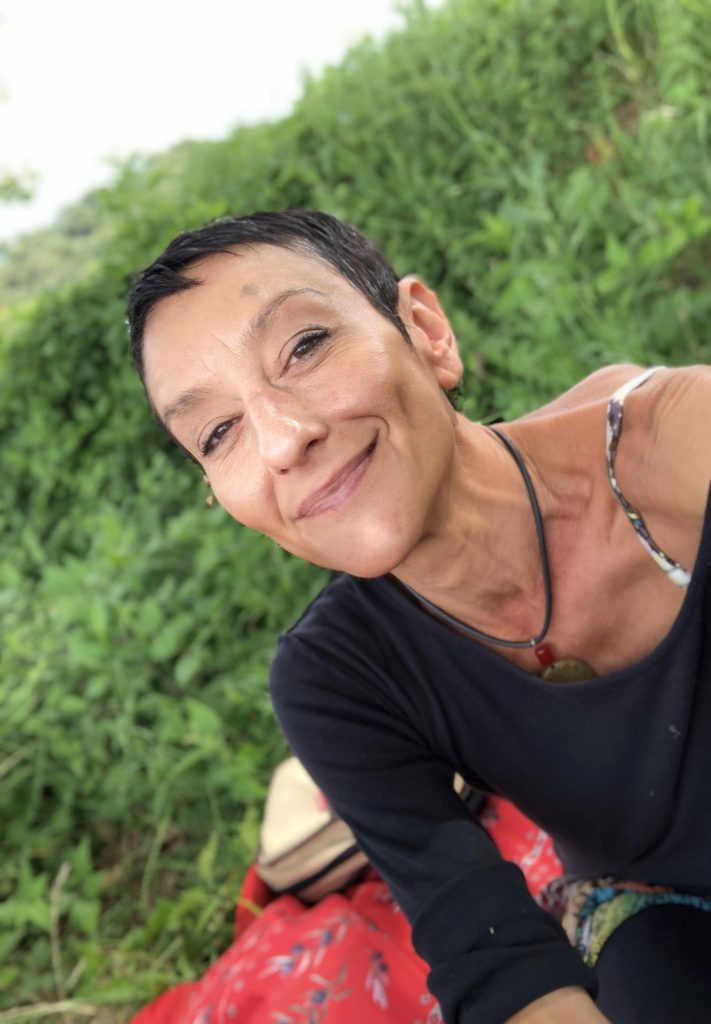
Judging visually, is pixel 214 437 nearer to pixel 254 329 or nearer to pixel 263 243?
pixel 254 329

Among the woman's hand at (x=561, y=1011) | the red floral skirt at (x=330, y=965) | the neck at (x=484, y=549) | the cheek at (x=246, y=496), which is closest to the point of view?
the woman's hand at (x=561, y=1011)

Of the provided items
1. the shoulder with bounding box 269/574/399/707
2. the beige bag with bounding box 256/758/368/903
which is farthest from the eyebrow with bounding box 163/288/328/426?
the beige bag with bounding box 256/758/368/903

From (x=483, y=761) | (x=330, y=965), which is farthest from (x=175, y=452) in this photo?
(x=483, y=761)

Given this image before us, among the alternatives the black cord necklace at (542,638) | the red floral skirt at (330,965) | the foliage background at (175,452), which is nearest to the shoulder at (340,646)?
the black cord necklace at (542,638)

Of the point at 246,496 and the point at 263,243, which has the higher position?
the point at 263,243

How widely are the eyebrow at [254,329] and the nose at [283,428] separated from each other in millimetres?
85

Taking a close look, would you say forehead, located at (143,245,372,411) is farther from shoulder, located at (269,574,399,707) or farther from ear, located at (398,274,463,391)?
shoulder, located at (269,574,399,707)

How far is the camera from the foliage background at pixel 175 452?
2539mm

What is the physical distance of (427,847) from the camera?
1.29m

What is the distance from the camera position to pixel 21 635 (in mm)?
3393

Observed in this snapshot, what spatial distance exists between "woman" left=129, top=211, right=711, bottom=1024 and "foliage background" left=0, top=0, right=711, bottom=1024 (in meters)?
1.23

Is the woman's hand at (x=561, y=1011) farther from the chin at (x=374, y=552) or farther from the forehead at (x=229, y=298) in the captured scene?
the forehead at (x=229, y=298)

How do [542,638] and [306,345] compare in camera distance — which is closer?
[306,345]

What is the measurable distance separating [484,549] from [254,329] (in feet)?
→ 1.65
